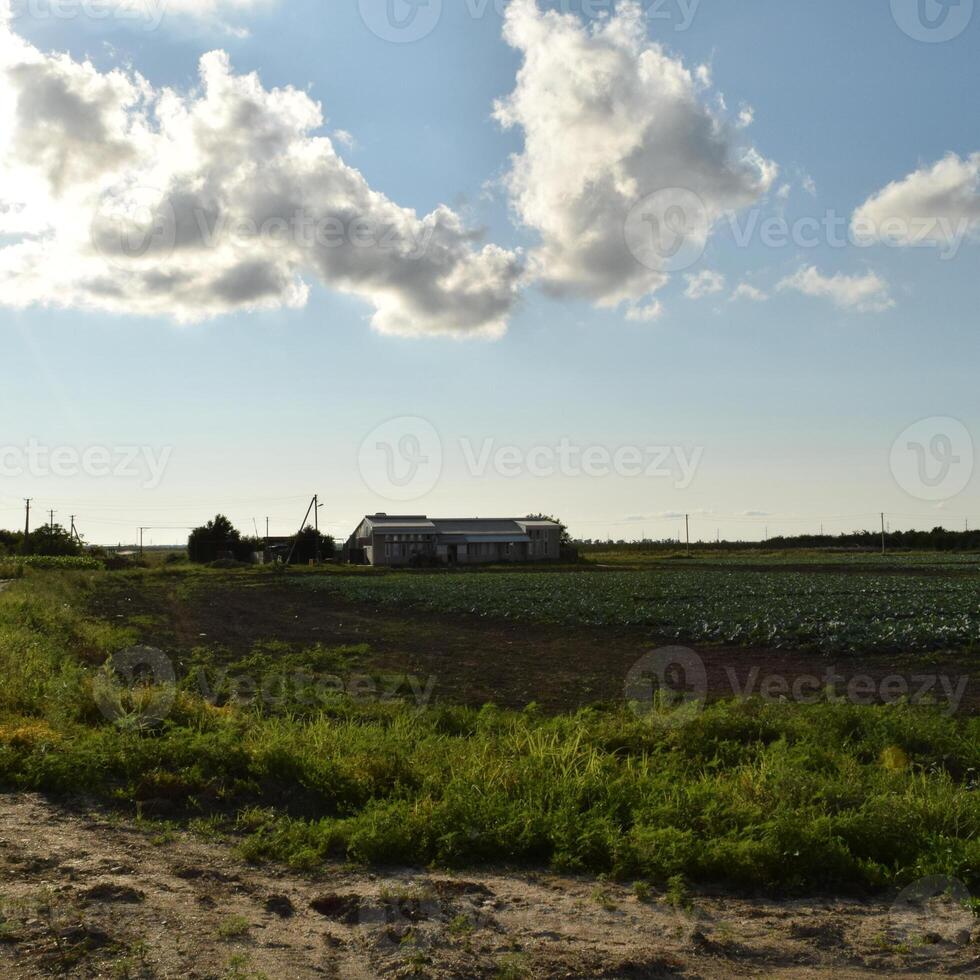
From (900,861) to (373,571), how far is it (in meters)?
60.0

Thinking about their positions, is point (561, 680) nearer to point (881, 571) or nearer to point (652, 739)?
point (652, 739)

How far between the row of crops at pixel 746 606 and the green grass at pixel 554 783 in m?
8.78

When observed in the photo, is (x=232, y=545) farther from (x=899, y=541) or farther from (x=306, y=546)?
(x=899, y=541)

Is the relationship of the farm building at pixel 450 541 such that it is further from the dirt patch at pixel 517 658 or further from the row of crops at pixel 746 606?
the dirt patch at pixel 517 658

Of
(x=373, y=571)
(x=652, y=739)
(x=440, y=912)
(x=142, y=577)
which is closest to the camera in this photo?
(x=440, y=912)

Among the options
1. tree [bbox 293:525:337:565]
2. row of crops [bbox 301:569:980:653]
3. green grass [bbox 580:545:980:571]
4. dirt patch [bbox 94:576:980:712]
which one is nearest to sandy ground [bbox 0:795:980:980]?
dirt patch [bbox 94:576:980:712]

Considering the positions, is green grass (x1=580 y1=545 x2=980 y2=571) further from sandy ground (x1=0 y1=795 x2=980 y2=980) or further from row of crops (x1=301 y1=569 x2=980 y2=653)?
sandy ground (x1=0 y1=795 x2=980 y2=980)

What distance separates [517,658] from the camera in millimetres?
18109

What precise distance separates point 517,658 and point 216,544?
65019 mm

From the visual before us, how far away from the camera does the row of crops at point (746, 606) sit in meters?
19.6

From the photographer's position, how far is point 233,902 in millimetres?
5617

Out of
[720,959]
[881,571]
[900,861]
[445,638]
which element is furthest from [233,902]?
[881,571]

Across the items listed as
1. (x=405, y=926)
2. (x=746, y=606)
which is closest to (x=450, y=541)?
(x=746, y=606)

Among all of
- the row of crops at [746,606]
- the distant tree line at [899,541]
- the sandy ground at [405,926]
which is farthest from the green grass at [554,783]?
the distant tree line at [899,541]
